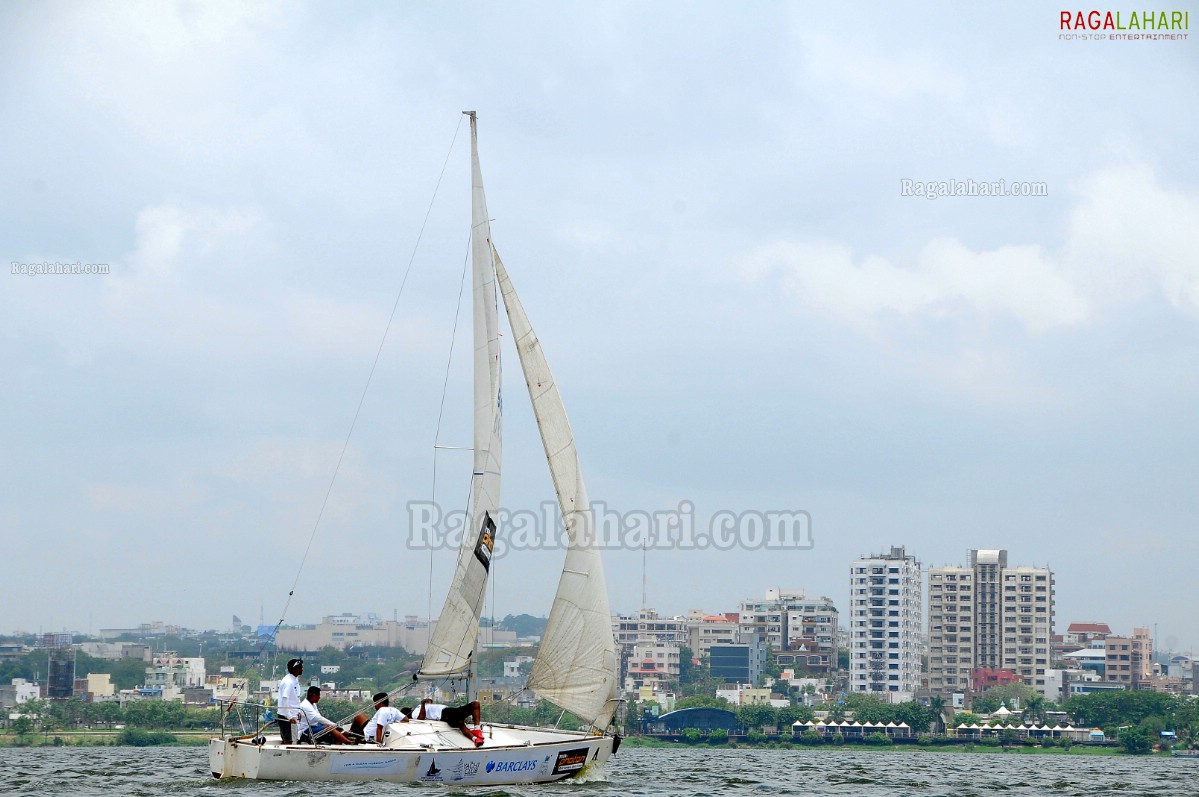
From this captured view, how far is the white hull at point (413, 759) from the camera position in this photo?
90.0 feet

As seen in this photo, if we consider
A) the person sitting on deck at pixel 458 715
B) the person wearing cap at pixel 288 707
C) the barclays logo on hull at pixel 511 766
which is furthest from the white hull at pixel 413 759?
the person wearing cap at pixel 288 707

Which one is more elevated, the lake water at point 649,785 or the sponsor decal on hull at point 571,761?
the sponsor decal on hull at point 571,761

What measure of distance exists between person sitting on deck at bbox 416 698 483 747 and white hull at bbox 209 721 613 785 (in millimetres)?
159

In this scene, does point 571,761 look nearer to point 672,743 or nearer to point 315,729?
point 315,729

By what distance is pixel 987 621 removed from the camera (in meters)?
186

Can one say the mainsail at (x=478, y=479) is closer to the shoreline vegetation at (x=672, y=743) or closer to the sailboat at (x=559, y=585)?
the sailboat at (x=559, y=585)

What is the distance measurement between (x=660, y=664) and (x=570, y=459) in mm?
164193

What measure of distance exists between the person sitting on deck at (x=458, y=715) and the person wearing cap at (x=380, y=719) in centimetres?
48

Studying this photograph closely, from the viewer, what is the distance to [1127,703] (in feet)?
412

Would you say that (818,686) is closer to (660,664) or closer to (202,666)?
(660,664)

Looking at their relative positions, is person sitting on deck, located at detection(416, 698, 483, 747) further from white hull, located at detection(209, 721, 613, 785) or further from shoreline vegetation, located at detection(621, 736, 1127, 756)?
shoreline vegetation, located at detection(621, 736, 1127, 756)

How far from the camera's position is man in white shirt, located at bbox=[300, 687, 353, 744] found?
28328mm

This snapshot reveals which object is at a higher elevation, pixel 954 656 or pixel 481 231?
pixel 481 231

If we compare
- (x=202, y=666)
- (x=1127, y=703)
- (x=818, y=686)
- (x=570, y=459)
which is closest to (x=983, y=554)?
(x=818, y=686)
